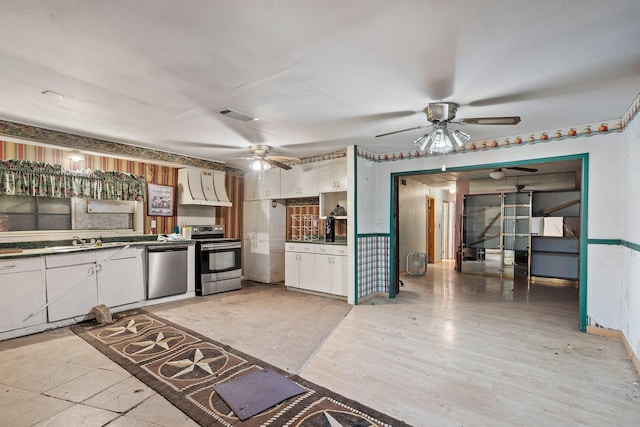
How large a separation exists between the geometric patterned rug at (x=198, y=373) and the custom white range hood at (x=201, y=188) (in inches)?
90.4

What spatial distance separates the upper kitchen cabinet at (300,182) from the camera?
5.55 m

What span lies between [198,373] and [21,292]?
2.43 meters

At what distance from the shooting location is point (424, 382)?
7.96 feet

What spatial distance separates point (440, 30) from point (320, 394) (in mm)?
2608

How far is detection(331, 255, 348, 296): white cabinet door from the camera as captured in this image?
4.90 meters

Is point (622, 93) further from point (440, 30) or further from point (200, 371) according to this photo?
point (200, 371)

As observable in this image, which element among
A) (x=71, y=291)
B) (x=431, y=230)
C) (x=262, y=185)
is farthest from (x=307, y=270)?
(x=431, y=230)

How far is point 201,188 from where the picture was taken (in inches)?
224

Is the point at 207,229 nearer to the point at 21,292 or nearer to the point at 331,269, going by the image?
the point at 331,269

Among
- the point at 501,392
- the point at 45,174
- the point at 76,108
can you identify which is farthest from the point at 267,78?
the point at 45,174

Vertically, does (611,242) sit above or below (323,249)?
above

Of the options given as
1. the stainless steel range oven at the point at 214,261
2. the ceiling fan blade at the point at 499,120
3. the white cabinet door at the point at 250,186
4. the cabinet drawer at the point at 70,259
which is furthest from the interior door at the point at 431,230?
the cabinet drawer at the point at 70,259

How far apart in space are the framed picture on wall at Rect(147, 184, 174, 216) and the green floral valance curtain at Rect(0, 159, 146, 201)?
0.59ft

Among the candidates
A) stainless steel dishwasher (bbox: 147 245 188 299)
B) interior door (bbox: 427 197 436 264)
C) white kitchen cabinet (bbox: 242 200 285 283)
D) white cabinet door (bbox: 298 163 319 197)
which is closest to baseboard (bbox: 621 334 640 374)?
white cabinet door (bbox: 298 163 319 197)
